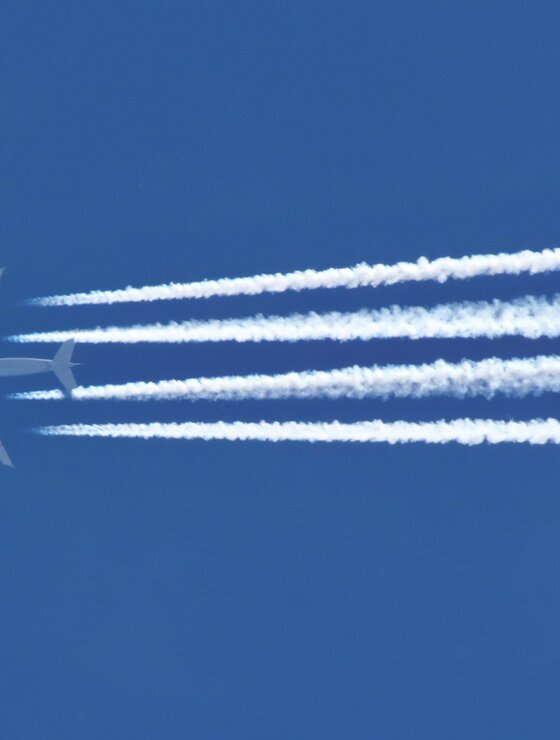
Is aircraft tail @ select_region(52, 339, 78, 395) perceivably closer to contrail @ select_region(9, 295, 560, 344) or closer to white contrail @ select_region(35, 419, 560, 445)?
contrail @ select_region(9, 295, 560, 344)

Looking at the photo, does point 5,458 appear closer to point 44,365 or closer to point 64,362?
point 44,365

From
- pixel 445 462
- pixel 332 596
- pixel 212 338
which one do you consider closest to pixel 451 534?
pixel 445 462

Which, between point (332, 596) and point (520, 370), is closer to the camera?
point (520, 370)

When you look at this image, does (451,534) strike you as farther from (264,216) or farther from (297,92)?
(297,92)

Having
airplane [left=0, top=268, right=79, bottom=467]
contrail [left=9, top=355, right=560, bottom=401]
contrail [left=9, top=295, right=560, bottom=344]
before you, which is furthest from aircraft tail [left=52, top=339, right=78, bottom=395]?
contrail [left=9, top=355, right=560, bottom=401]

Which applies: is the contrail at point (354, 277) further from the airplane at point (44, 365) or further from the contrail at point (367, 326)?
the airplane at point (44, 365)
